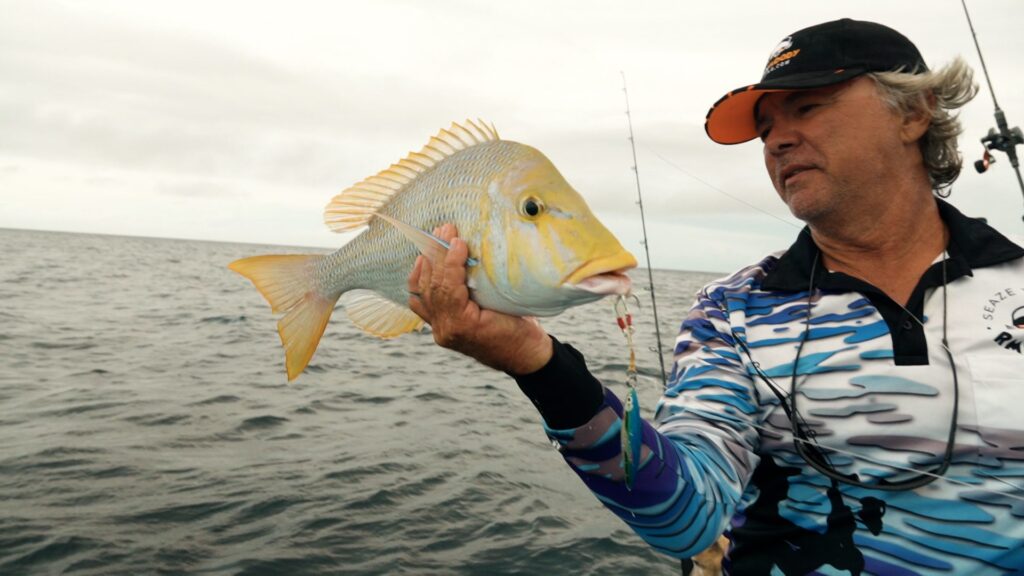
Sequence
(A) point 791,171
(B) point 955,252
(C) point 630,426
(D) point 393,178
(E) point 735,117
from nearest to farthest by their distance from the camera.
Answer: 1. (C) point 630,426
2. (D) point 393,178
3. (B) point 955,252
4. (A) point 791,171
5. (E) point 735,117

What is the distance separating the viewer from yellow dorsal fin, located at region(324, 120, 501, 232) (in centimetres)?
190

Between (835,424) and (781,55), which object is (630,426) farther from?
(781,55)

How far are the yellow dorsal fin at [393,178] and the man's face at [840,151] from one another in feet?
4.19

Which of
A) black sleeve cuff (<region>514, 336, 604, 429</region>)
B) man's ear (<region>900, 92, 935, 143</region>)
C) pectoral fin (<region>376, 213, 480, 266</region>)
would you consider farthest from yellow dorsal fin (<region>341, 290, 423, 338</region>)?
man's ear (<region>900, 92, 935, 143</region>)

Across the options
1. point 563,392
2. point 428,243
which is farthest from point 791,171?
point 428,243

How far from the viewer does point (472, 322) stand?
65.7 inches

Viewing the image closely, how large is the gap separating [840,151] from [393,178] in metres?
1.64

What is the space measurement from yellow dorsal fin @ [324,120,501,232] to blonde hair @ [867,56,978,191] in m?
1.61

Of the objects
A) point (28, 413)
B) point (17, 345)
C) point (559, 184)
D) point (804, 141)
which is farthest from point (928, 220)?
point (17, 345)

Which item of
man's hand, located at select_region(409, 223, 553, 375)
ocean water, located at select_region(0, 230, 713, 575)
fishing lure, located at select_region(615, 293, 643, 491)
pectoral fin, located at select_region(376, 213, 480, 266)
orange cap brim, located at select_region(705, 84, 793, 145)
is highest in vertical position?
orange cap brim, located at select_region(705, 84, 793, 145)

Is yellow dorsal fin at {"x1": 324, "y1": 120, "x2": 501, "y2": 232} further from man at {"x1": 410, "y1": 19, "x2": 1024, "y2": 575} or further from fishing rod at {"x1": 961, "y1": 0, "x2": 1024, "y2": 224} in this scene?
fishing rod at {"x1": 961, "y1": 0, "x2": 1024, "y2": 224}

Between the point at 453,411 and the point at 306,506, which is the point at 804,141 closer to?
the point at 306,506

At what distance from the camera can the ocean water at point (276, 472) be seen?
15.0ft

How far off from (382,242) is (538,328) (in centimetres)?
58
